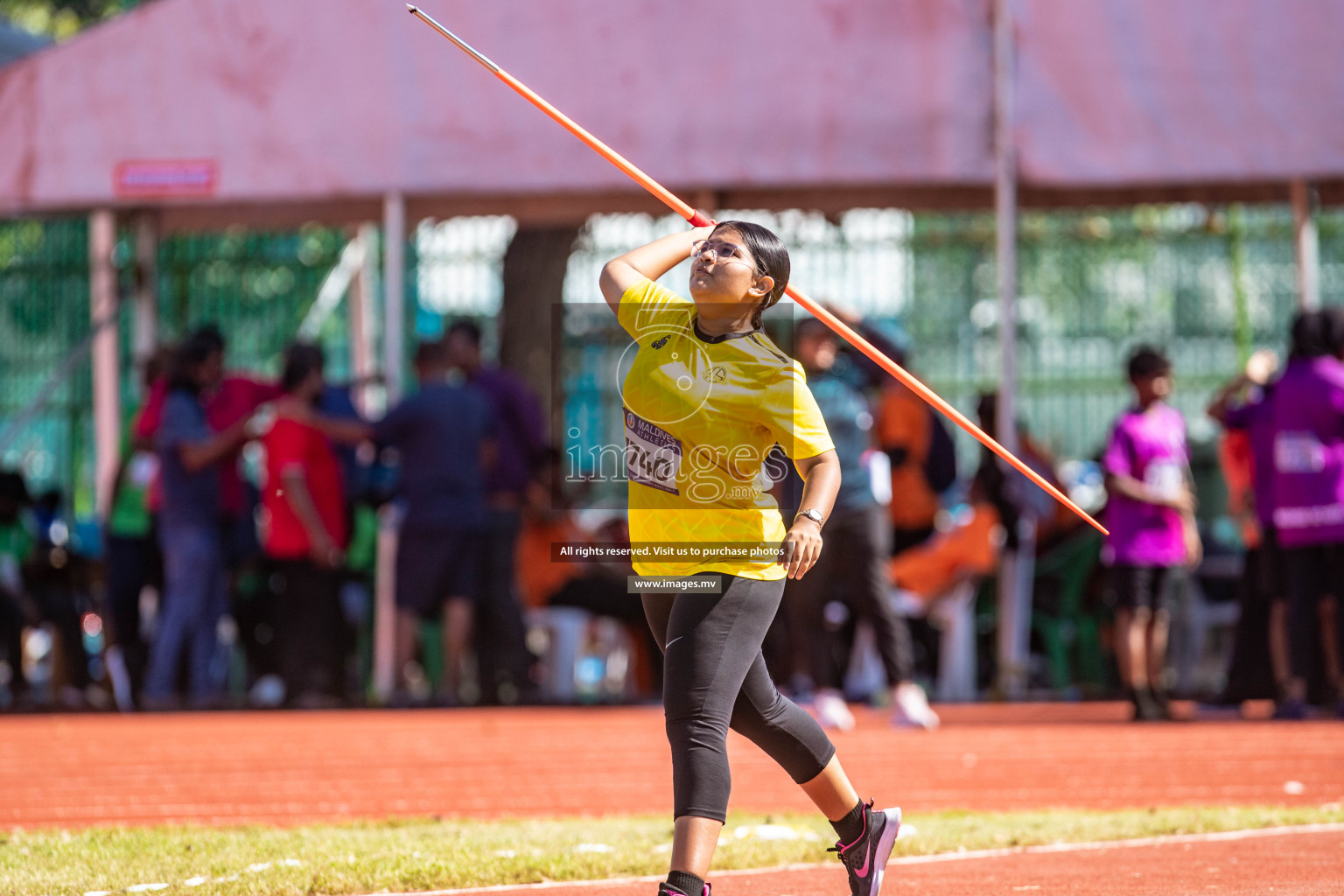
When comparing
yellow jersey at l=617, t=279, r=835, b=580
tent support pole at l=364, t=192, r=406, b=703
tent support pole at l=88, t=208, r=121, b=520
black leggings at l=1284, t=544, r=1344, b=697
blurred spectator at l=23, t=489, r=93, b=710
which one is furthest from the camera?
tent support pole at l=88, t=208, r=121, b=520

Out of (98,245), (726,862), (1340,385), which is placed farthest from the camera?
(98,245)

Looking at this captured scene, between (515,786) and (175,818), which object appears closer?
(175,818)

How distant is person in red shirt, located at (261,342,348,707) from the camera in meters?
11.4

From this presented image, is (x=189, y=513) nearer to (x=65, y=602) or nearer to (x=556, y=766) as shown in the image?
(x=65, y=602)

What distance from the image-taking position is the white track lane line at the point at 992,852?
5.60m

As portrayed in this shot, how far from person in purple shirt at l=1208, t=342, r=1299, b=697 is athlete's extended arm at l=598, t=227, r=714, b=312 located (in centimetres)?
574

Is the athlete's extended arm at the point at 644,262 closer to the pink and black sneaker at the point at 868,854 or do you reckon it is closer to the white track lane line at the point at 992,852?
the pink and black sneaker at the point at 868,854

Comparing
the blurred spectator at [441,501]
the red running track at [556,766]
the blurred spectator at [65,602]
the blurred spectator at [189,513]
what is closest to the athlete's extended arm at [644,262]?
the red running track at [556,766]

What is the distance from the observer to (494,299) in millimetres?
15844

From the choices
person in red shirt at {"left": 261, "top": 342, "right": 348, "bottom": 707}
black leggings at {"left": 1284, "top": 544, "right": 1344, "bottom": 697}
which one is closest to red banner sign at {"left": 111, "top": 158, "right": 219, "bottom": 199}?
person in red shirt at {"left": 261, "top": 342, "right": 348, "bottom": 707}

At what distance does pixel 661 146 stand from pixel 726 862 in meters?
6.42

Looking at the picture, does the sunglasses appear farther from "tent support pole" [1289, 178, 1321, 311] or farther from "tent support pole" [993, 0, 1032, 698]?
"tent support pole" [1289, 178, 1321, 311]

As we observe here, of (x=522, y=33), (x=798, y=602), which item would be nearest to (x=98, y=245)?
(x=522, y=33)

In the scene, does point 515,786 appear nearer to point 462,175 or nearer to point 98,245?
point 462,175
